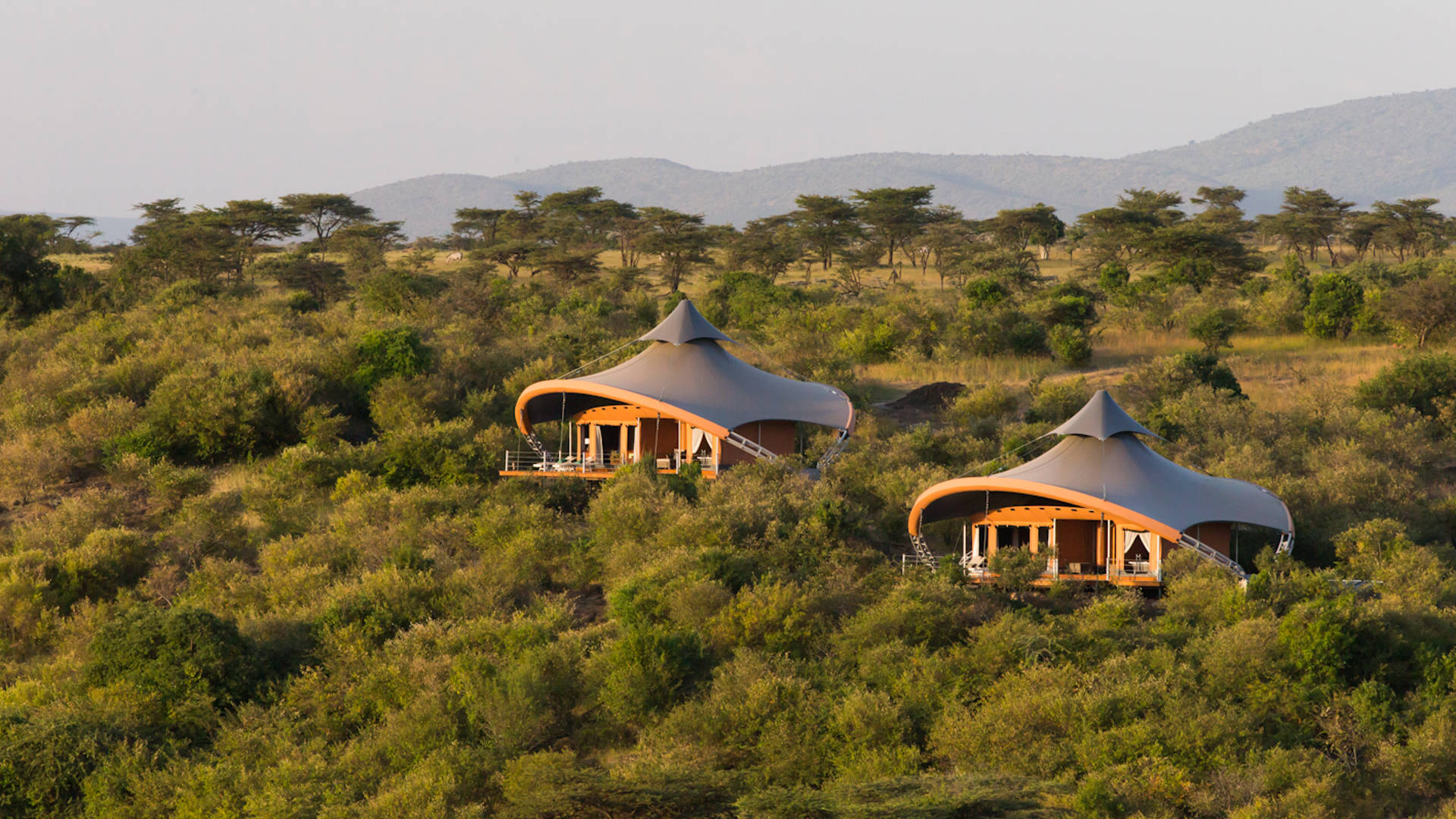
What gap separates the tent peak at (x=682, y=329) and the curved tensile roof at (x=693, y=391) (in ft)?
0.06

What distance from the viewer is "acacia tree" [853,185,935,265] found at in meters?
73.6

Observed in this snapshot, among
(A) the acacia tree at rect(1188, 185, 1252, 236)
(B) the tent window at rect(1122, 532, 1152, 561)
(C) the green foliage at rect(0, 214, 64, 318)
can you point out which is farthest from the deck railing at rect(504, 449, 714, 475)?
(A) the acacia tree at rect(1188, 185, 1252, 236)

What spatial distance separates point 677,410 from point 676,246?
126ft

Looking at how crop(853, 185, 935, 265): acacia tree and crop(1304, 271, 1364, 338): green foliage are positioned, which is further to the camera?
crop(853, 185, 935, 265): acacia tree

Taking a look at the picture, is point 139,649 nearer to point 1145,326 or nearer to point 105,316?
point 105,316

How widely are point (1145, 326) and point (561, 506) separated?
84.7ft

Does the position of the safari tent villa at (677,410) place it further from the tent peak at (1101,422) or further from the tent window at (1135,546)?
the tent window at (1135,546)

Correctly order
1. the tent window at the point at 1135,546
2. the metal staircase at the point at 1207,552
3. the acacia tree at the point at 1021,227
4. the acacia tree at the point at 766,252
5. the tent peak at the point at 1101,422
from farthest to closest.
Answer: the acacia tree at the point at 1021,227
the acacia tree at the point at 766,252
the tent peak at the point at 1101,422
the tent window at the point at 1135,546
the metal staircase at the point at 1207,552

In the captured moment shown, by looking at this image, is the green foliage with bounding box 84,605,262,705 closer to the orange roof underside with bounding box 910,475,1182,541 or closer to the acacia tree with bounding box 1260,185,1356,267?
the orange roof underside with bounding box 910,475,1182,541

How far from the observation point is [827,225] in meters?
74.1

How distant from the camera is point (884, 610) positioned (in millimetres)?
23562

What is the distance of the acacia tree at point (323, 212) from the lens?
75.0 metres

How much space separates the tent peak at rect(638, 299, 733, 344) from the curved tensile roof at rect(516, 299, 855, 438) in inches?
0.7

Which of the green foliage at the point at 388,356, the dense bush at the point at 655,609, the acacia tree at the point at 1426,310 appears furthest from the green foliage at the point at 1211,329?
the green foliage at the point at 388,356
